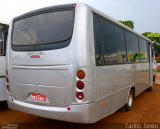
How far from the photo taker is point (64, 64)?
4926 millimetres

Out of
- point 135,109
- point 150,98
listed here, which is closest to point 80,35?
point 135,109

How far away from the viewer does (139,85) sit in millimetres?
9430

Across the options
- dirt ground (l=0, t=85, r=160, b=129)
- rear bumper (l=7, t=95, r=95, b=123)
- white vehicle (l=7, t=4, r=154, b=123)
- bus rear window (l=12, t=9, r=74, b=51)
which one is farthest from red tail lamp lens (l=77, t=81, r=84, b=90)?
dirt ground (l=0, t=85, r=160, b=129)

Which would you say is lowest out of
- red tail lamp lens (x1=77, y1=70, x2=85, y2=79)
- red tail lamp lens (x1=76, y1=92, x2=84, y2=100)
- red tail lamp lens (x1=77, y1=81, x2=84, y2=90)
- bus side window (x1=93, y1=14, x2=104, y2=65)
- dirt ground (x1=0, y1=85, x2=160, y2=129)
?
dirt ground (x1=0, y1=85, x2=160, y2=129)

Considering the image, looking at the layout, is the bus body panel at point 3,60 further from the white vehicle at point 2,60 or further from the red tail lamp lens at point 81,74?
the red tail lamp lens at point 81,74

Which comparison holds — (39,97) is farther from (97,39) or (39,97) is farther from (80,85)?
(97,39)

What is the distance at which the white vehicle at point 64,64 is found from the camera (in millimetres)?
4820

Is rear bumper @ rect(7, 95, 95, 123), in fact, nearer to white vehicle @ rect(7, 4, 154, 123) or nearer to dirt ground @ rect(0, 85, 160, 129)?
white vehicle @ rect(7, 4, 154, 123)

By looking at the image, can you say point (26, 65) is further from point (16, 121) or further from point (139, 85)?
point (139, 85)

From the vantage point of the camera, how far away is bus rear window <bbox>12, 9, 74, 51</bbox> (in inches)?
201

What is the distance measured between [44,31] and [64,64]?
0.98 meters

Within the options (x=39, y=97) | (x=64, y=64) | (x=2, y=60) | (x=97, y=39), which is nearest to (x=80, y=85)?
(x=64, y=64)

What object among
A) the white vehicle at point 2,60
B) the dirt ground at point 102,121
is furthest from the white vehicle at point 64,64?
the white vehicle at point 2,60

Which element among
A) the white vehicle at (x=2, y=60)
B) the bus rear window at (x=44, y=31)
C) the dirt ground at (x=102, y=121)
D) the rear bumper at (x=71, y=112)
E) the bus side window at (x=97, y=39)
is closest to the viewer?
the rear bumper at (x=71, y=112)
